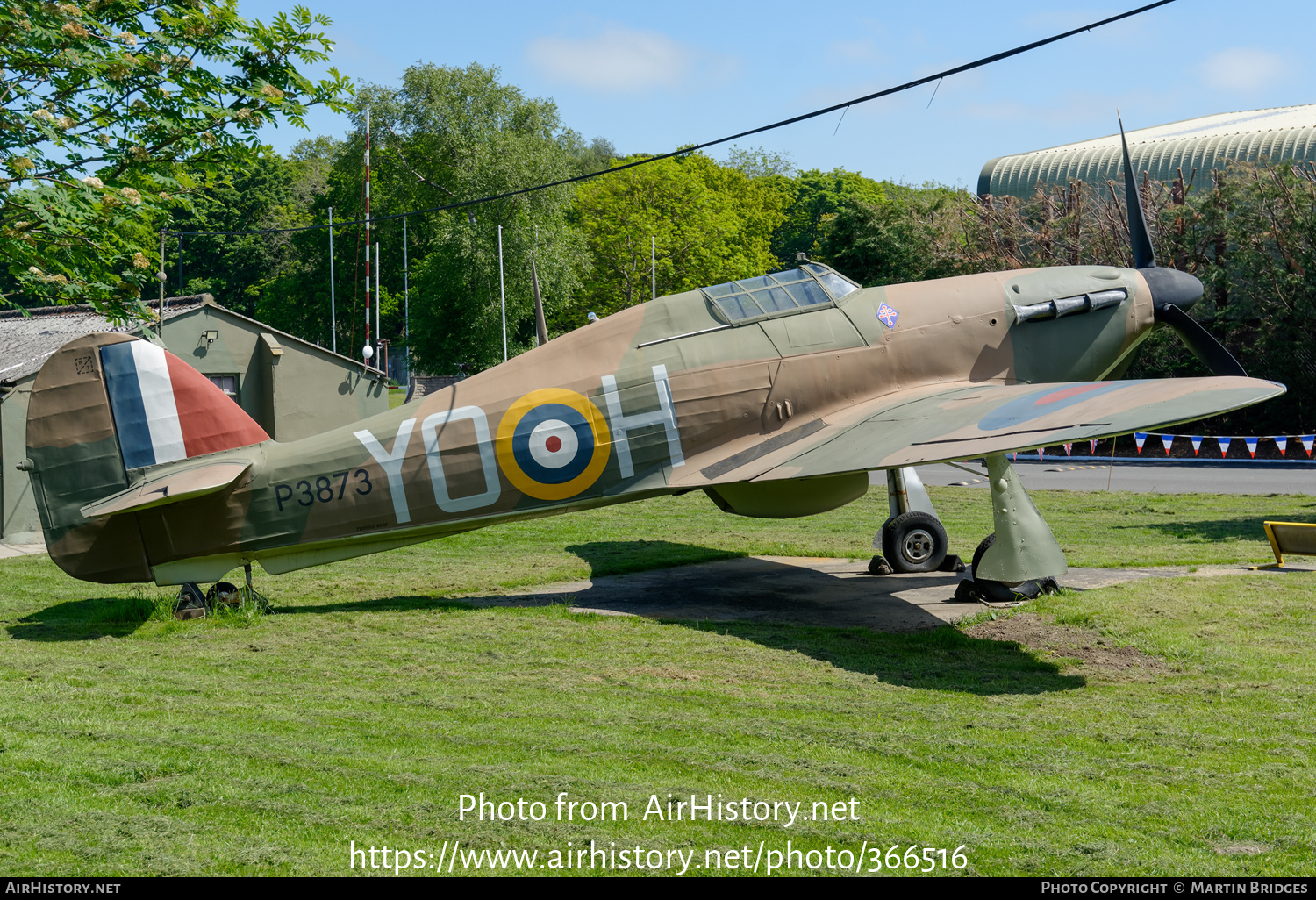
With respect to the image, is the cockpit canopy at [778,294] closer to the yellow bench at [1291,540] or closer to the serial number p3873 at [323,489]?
the serial number p3873 at [323,489]

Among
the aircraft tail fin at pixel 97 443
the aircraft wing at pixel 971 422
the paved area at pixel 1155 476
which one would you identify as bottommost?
the paved area at pixel 1155 476

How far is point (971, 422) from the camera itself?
9062mm

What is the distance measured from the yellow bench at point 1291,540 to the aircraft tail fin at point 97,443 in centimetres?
1284

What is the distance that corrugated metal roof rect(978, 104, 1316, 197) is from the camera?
47531mm

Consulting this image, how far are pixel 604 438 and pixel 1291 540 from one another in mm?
8726

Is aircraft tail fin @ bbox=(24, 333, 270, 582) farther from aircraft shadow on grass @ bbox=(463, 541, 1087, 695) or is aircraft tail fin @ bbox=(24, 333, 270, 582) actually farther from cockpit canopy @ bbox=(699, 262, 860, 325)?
cockpit canopy @ bbox=(699, 262, 860, 325)

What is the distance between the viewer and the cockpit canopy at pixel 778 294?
440 inches

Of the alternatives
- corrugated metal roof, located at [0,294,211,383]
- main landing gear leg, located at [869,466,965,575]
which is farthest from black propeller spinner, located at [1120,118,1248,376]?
corrugated metal roof, located at [0,294,211,383]

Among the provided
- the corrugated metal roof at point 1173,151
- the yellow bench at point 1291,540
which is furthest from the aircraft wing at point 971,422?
the corrugated metal roof at point 1173,151

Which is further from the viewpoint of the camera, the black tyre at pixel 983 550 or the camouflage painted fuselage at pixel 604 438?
the camouflage painted fuselage at pixel 604 438

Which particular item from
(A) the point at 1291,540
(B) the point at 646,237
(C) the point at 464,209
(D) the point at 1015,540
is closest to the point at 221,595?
(D) the point at 1015,540

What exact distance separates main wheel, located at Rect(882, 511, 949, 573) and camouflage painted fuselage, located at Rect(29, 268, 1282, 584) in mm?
1367

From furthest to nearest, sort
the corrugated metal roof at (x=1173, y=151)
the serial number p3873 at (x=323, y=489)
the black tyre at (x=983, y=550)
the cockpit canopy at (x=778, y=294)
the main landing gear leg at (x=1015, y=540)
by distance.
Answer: the corrugated metal roof at (x=1173, y=151) → the cockpit canopy at (x=778, y=294) → the serial number p3873 at (x=323, y=489) → the black tyre at (x=983, y=550) → the main landing gear leg at (x=1015, y=540)

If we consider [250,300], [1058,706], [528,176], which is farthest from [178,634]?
[250,300]
